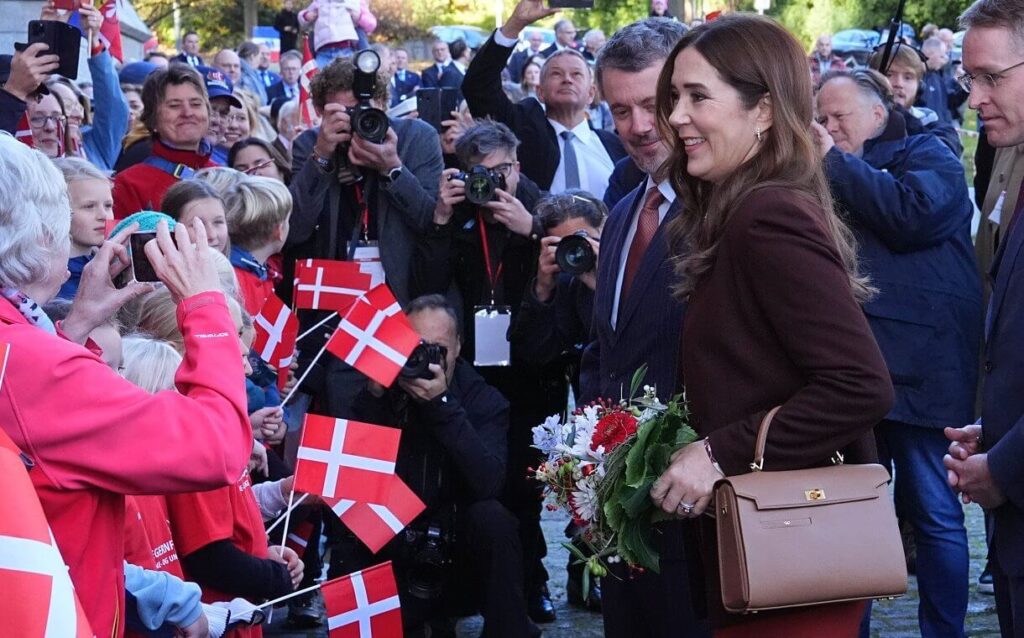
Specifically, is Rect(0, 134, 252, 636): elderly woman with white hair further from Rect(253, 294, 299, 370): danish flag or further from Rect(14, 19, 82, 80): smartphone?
Rect(14, 19, 82, 80): smartphone

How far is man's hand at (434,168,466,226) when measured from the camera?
5.84 metres

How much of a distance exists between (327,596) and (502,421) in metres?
1.31

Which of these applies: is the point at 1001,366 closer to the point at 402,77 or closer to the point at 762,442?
the point at 762,442

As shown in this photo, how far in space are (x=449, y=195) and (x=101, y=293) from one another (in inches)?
105

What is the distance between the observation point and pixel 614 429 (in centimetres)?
310

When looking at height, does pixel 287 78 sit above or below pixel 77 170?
below

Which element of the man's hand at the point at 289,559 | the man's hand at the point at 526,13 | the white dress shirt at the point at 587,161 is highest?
the man's hand at the point at 526,13

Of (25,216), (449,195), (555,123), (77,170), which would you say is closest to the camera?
(25,216)

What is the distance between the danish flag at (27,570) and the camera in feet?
6.63

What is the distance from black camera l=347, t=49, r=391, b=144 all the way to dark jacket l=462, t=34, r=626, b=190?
66 cm

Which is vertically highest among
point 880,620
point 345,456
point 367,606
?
point 345,456

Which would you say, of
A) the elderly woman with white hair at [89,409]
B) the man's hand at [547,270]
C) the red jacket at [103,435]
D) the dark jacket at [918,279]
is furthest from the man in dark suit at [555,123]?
the red jacket at [103,435]

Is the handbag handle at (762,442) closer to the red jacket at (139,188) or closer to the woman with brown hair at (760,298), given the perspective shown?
the woman with brown hair at (760,298)

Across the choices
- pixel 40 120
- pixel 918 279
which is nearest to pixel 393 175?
pixel 40 120
